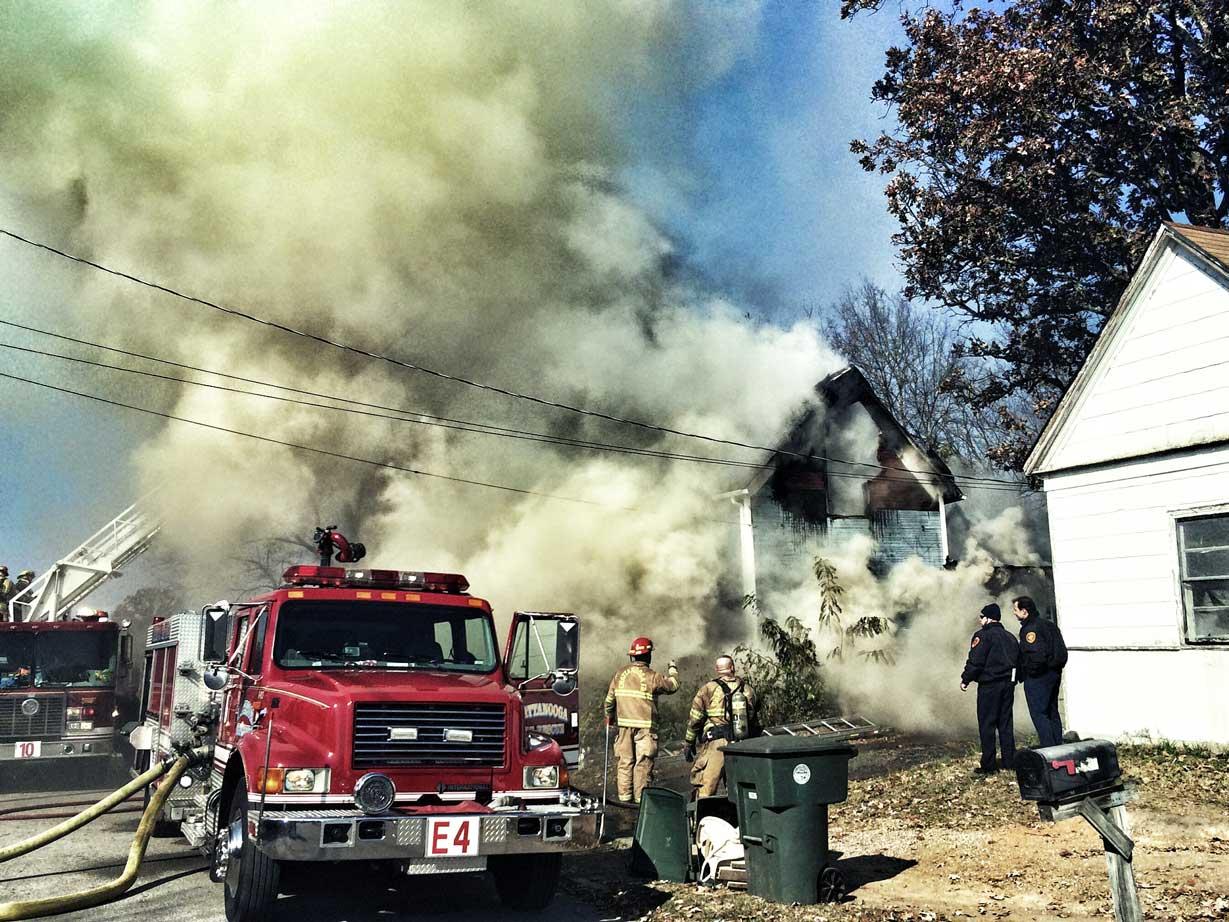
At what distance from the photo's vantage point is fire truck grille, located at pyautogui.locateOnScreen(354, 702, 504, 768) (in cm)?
714

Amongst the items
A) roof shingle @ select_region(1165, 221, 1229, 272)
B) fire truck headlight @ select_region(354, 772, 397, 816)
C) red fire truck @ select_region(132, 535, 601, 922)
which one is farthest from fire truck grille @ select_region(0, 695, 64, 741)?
roof shingle @ select_region(1165, 221, 1229, 272)

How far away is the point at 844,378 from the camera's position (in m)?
23.5

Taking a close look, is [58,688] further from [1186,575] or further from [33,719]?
[1186,575]

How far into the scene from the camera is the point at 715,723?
9398 mm

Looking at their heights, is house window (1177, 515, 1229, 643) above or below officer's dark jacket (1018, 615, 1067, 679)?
above

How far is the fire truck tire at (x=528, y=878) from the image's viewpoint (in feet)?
25.3

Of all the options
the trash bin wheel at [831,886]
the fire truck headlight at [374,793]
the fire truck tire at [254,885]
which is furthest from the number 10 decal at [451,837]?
the trash bin wheel at [831,886]

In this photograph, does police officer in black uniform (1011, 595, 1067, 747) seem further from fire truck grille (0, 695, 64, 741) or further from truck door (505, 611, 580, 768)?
fire truck grille (0, 695, 64, 741)

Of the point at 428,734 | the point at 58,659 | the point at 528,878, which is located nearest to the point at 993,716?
the point at 528,878

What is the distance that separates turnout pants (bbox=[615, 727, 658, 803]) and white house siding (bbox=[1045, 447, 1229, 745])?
19.0ft

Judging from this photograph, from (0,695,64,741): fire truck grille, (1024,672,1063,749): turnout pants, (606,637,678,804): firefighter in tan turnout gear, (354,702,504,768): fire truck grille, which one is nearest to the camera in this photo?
(354,702,504,768): fire truck grille

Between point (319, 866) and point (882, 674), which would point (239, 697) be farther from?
point (882, 674)

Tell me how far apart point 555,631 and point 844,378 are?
15864 mm

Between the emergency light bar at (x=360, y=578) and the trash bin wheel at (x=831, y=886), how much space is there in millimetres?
3546
